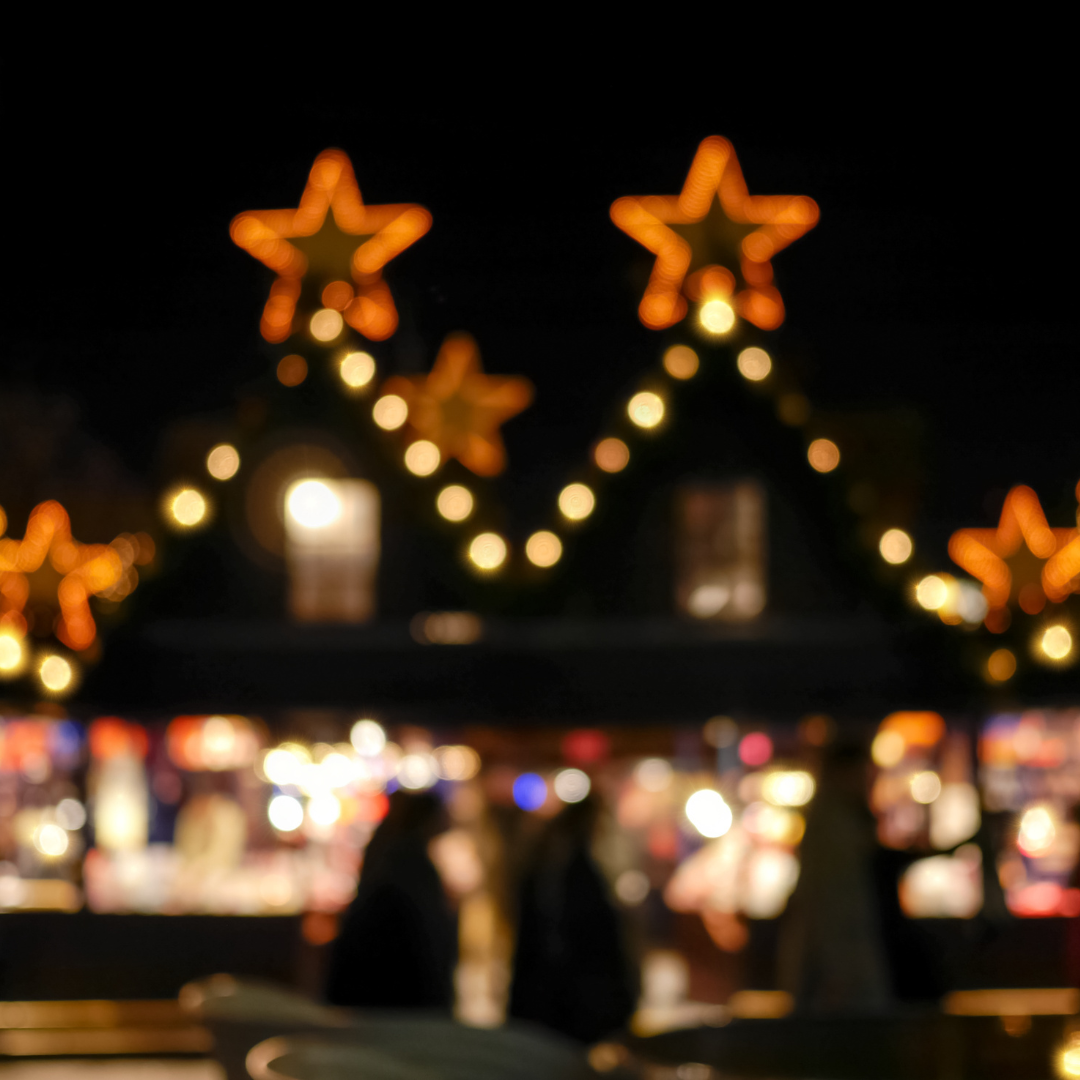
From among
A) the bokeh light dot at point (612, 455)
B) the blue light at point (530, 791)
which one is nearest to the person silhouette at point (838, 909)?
the bokeh light dot at point (612, 455)

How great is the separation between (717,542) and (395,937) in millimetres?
5124

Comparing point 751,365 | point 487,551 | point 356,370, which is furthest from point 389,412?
point 751,365

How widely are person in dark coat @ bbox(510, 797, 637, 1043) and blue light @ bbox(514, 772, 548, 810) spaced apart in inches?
239

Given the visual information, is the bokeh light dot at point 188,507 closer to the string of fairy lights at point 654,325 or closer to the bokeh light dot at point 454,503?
the string of fairy lights at point 654,325

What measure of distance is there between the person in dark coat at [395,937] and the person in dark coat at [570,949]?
577 mm

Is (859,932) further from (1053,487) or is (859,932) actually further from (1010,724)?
(1053,487)

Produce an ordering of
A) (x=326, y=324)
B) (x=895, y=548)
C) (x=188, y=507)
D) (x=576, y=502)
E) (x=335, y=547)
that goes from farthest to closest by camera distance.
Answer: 1. (x=335, y=547)
2. (x=326, y=324)
3. (x=188, y=507)
4. (x=576, y=502)
5. (x=895, y=548)

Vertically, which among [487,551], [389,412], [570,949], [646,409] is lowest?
[570,949]

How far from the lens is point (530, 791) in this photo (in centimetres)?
1275

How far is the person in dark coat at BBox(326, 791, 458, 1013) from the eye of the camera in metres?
5.89

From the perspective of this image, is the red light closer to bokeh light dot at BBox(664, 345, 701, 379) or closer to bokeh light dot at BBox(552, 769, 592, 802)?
bokeh light dot at BBox(552, 769, 592, 802)

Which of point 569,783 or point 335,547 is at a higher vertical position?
point 335,547

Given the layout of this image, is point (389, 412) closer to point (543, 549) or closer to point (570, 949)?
point (543, 549)

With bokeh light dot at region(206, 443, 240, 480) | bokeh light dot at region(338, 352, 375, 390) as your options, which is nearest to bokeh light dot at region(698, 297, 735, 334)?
bokeh light dot at region(338, 352, 375, 390)
